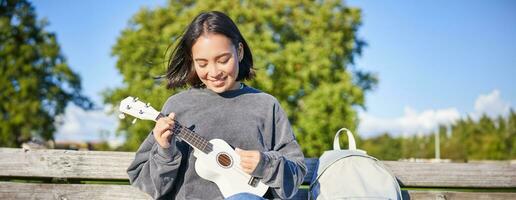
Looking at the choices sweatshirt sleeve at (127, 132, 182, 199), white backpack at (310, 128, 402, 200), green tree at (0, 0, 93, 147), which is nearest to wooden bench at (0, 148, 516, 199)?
white backpack at (310, 128, 402, 200)

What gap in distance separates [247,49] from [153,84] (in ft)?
65.1

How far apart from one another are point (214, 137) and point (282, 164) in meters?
0.46

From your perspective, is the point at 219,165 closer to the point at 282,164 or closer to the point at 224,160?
the point at 224,160

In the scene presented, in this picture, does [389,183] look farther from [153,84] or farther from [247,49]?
[153,84]

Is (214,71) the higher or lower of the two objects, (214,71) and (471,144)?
the higher

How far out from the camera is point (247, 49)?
3.49 m

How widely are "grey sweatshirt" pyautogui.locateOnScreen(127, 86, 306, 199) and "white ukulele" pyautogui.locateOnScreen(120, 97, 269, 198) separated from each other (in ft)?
0.24

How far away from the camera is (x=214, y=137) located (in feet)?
10.5

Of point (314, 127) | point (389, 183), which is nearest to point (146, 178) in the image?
point (389, 183)

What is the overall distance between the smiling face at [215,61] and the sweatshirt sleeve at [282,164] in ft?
1.18

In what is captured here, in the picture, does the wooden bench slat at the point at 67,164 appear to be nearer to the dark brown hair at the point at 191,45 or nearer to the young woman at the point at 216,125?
the young woman at the point at 216,125

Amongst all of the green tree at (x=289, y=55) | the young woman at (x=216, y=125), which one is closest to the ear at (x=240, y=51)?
the young woman at (x=216, y=125)

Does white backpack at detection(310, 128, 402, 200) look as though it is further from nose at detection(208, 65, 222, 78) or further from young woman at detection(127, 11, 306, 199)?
nose at detection(208, 65, 222, 78)

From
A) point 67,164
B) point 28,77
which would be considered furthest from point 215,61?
point 28,77
